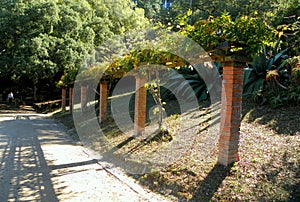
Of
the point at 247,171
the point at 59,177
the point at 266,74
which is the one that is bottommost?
the point at 59,177

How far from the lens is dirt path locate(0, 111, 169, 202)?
11.2 ft

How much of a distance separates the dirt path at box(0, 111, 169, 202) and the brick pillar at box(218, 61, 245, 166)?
1149 millimetres

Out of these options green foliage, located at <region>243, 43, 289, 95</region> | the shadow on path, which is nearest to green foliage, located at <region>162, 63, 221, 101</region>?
green foliage, located at <region>243, 43, 289, 95</region>

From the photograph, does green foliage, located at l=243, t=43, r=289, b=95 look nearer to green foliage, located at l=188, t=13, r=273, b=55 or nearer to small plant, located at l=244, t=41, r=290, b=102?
small plant, located at l=244, t=41, r=290, b=102

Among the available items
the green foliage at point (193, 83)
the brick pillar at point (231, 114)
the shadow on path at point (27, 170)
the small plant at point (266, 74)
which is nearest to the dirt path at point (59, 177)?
the shadow on path at point (27, 170)

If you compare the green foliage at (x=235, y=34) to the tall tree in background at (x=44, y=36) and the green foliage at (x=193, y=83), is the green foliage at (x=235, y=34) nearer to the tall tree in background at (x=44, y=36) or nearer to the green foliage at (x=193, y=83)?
the green foliage at (x=193, y=83)

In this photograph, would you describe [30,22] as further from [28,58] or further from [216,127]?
[216,127]

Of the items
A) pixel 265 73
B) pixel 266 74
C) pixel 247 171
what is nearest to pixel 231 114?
pixel 247 171

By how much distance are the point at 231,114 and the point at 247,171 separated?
0.80 metres

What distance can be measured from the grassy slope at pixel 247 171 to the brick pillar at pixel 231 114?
19cm

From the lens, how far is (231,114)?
3.51m

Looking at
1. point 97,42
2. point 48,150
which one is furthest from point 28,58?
point 48,150

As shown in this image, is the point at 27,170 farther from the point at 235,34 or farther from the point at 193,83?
the point at 193,83

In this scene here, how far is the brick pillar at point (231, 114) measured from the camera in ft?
11.5
